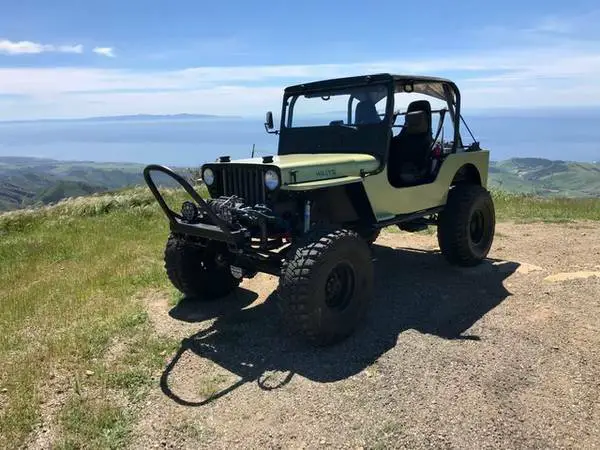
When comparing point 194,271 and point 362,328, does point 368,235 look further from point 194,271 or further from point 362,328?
point 194,271

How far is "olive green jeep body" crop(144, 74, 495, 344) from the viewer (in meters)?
4.55

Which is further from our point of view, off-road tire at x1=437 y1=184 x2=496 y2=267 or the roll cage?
off-road tire at x1=437 y1=184 x2=496 y2=267

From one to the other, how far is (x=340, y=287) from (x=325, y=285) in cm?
39

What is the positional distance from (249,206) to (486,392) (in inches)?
104

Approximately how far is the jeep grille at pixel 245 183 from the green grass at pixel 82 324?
5.19 ft

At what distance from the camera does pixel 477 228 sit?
7273mm

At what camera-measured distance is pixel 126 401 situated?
151 inches

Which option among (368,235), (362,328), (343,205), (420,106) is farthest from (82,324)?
(420,106)

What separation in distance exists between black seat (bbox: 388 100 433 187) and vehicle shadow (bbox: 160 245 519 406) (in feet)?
4.38

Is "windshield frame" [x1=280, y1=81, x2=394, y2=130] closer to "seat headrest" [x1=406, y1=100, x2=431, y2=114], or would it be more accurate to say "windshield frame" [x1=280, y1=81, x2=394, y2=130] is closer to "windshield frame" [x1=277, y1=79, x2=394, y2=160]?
"windshield frame" [x1=277, y1=79, x2=394, y2=160]

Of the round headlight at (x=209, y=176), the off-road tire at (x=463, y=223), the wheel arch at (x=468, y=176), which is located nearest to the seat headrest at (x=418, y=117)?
the wheel arch at (x=468, y=176)

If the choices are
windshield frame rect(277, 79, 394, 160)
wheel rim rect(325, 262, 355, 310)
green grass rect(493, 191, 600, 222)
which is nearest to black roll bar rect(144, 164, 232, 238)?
wheel rim rect(325, 262, 355, 310)

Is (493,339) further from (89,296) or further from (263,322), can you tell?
(89,296)

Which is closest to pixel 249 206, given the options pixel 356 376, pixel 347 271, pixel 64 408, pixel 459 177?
pixel 347 271
